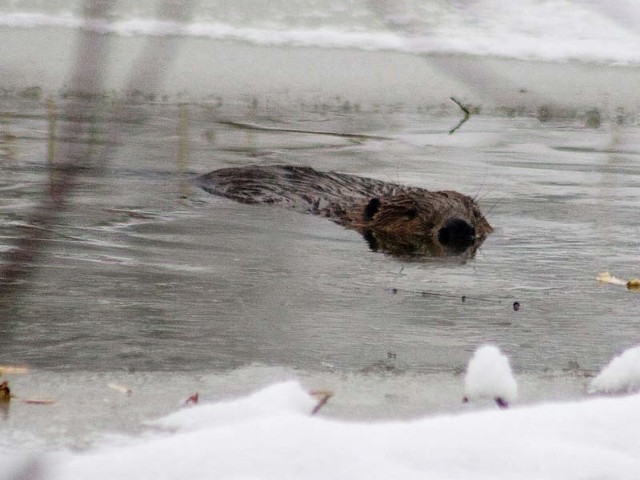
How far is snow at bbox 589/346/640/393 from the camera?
3689mm

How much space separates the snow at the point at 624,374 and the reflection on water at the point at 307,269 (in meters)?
0.61

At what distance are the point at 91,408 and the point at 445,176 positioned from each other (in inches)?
267

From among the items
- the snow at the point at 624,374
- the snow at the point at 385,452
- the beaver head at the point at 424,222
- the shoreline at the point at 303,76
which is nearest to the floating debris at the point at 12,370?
the snow at the point at 385,452

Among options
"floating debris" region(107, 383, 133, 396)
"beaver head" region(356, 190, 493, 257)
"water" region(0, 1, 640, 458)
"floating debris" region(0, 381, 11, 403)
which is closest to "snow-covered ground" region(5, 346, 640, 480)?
"water" region(0, 1, 640, 458)

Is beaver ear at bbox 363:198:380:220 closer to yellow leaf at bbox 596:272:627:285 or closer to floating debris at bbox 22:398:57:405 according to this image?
yellow leaf at bbox 596:272:627:285

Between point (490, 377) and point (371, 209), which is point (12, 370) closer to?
point (490, 377)

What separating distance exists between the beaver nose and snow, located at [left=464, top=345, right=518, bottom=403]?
13.5ft

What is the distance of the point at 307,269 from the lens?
6.24 meters

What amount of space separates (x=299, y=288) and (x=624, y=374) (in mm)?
2190

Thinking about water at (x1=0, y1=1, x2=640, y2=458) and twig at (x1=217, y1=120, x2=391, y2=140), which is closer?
water at (x1=0, y1=1, x2=640, y2=458)

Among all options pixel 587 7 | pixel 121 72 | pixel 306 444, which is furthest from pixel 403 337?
pixel 121 72

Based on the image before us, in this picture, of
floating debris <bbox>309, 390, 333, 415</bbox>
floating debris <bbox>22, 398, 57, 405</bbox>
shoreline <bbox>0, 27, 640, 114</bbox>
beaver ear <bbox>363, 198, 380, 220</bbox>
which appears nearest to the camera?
floating debris <bbox>309, 390, 333, 415</bbox>

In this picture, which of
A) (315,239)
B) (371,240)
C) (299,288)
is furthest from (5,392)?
(371,240)

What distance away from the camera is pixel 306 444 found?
249 centimetres
